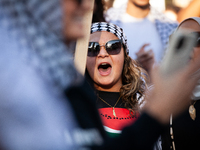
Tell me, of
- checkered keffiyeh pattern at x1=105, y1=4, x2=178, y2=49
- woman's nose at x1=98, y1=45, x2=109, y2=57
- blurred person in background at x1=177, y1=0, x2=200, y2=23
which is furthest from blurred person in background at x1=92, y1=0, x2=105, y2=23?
blurred person in background at x1=177, y1=0, x2=200, y2=23

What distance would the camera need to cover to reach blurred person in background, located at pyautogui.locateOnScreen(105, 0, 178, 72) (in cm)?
266

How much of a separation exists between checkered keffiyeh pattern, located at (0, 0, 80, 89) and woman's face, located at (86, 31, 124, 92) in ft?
3.80

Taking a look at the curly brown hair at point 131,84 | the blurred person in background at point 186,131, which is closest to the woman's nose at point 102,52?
the curly brown hair at point 131,84

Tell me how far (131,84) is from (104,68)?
1.01ft

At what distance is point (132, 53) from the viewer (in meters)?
2.61

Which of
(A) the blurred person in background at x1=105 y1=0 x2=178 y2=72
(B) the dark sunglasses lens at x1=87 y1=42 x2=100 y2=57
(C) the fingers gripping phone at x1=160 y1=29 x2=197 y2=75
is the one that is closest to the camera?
(C) the fingers gripping phone at x1=160 y1=29 x2=197 y2=75

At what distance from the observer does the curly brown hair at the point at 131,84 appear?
182 cm

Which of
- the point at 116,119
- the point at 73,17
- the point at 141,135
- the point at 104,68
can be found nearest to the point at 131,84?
the point at 104,68

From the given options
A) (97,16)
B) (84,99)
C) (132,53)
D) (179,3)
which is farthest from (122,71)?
(179,3)

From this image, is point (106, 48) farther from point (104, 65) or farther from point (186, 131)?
point (186, 131)

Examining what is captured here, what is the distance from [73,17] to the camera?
0.65m

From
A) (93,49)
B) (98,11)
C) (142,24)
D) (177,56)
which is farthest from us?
(142,24)

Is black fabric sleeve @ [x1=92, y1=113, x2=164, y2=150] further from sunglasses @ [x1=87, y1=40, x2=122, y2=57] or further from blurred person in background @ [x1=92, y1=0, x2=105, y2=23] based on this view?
blurred person in background @ [x1=92, y1=0, x2=105, y2=23]

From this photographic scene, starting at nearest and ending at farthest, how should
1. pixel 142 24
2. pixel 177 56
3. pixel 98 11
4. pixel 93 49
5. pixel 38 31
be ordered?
pixel 38 31 → pixel 177 56 → pixel 93 49 → pixel 98 11 → pixel 142 24
